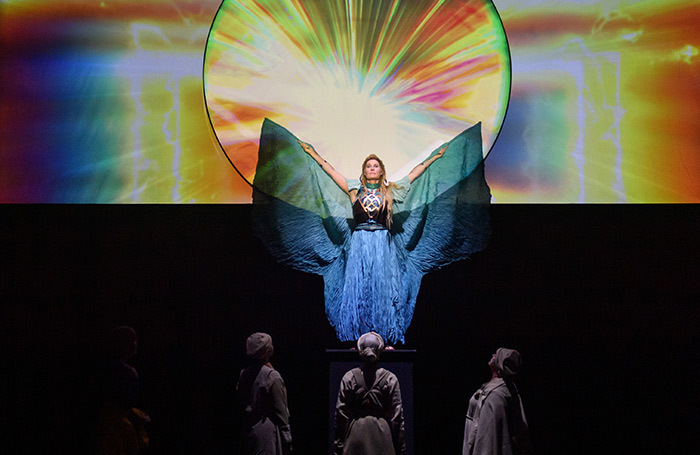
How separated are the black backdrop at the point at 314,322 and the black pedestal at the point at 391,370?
0.46 m

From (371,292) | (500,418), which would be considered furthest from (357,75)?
(500,418)

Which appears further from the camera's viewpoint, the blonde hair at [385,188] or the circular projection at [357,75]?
the circular projection at [357,75]

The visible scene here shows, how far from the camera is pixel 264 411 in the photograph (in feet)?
11.1

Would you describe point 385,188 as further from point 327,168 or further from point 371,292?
point 371,292

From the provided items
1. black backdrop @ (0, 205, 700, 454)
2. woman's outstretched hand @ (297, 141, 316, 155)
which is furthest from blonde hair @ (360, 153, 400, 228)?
black backdrop @ (0, 205, 700, 454)

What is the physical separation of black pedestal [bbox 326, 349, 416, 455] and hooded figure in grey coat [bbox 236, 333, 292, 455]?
0.28 meters

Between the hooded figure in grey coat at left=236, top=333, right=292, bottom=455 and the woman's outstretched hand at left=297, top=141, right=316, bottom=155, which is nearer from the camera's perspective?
the hooded figure in grey coat at left=236, top=333, right=292, bottom=455

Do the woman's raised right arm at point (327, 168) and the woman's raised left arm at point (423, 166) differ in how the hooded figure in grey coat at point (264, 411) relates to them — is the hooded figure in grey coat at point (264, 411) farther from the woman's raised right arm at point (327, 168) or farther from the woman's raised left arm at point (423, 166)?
the woman's raised left arm at point (423, 166)

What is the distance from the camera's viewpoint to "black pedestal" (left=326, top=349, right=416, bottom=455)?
A: 3539 mm

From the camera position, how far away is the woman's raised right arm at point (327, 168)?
3.76 meters

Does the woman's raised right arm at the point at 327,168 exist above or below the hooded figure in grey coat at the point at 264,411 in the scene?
above

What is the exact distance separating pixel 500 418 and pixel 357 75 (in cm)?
207

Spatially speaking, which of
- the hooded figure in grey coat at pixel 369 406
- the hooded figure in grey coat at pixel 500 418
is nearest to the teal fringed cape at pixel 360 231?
the hooded figure in grey coat at pixel 369 406

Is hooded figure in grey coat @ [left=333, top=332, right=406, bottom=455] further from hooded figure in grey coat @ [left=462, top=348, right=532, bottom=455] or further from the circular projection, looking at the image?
the circular projection
